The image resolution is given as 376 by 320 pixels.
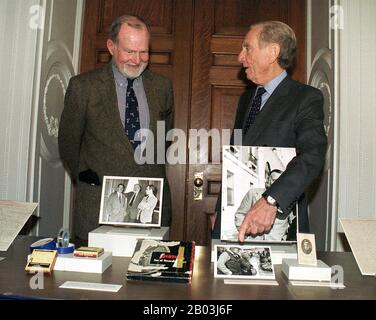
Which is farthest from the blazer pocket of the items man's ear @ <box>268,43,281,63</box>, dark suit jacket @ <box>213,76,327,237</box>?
man's ear @ <box>268,43,281,63</box>

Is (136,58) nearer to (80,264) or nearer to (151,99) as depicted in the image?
(151,99)

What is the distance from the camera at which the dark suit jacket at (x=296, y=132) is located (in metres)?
1.55

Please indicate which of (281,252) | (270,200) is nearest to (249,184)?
(270,200)

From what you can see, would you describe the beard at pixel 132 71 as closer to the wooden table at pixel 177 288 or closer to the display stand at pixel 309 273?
the wooden table at pixel 177 288

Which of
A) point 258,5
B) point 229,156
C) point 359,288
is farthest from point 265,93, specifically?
point 258,5

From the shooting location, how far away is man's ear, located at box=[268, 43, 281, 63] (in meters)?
2.13

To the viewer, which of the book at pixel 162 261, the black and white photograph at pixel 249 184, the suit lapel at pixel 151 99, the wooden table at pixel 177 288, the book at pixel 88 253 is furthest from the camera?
the suit lapel at pixel 151 99

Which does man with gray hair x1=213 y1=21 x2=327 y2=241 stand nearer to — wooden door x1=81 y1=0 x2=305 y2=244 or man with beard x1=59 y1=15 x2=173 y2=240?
man with beard x1=59 y1=15 x2=173 y2=240

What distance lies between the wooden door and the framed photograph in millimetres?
1832

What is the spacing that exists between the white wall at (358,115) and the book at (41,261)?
71.8 inches

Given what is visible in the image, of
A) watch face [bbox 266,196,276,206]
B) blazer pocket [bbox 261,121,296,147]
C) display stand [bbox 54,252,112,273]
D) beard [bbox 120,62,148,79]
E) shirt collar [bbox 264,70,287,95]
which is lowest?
display stand [bbox 54,252,112,273]

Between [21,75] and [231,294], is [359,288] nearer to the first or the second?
[231,294]

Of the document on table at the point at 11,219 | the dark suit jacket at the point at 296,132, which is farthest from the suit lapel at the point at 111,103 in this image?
the document on table at the point at 11,219

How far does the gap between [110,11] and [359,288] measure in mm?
2986
